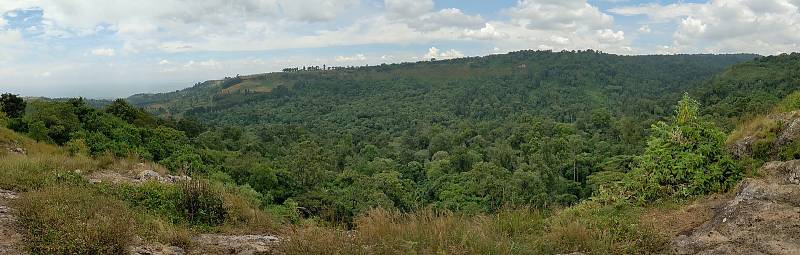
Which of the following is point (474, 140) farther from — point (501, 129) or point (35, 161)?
point (35, 161)

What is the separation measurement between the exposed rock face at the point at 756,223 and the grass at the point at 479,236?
47 centimetres

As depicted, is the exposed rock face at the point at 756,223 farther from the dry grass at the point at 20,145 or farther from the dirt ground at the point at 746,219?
the dry grass at the point at 20,145

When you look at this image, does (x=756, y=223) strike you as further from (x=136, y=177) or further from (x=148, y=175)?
(x=136, y=177)

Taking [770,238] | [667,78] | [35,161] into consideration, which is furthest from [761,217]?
[667,78]

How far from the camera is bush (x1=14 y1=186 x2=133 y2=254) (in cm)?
442

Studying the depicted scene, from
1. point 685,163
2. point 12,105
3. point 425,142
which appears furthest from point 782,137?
point 425,142

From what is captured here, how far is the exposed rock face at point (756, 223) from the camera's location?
4.69 metres

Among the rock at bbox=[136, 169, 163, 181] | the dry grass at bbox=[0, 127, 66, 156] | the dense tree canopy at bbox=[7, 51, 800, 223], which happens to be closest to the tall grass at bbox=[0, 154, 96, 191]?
the rock at bbox=[136, 169, 163, 181]

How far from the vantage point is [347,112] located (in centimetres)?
13862

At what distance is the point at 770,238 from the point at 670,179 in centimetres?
245

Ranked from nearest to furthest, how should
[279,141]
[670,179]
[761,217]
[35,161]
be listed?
[761,217] → [670,179] → [35,161] → [279,141]

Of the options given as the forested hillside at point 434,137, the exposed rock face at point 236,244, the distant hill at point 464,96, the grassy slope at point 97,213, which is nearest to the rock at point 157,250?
the grassy slope at point 97,213

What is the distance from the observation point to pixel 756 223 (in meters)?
5.16

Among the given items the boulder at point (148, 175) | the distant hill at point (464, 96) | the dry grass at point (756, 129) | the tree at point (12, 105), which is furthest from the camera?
the distant hill at point (464, 96)
